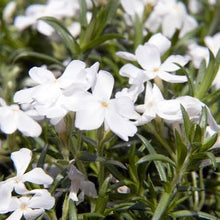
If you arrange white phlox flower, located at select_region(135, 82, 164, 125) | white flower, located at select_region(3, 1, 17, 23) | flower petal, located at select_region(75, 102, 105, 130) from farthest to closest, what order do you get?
white flower, located at select_region(3, 1, 17, 23) → white phlox flower, located at select_region(135, 82, 164, 125) → flower petal, located at select_region(75, 102, 105, 130)

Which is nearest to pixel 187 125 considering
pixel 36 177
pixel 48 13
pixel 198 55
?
pixel 36 177

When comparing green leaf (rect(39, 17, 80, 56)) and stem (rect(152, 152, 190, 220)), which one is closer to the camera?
stem (rect(152, 152, 190, 220))

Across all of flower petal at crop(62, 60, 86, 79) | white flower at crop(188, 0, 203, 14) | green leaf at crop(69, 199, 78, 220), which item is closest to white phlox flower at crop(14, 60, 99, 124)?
flower petal at crop(62, 60, 86, 79)

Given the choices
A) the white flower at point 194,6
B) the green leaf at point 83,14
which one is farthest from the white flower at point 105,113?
the white flower at point 194,6

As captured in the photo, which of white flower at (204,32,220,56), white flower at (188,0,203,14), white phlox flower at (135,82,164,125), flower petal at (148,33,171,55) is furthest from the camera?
white flower at (188,0,203,14)

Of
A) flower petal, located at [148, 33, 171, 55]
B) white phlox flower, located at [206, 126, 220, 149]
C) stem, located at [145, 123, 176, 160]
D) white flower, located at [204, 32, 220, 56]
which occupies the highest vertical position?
flower petal, located at [148, 33, 171, 55]

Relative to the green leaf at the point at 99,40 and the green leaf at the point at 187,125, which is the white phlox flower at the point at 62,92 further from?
the green leaf at the point at 99,40

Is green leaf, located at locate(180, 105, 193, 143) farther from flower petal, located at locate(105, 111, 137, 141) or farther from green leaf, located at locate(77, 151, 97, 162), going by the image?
green leaf, located at locate(77, 151, 97, 162)

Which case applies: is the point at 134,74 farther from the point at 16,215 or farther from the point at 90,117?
the point at 16,215
